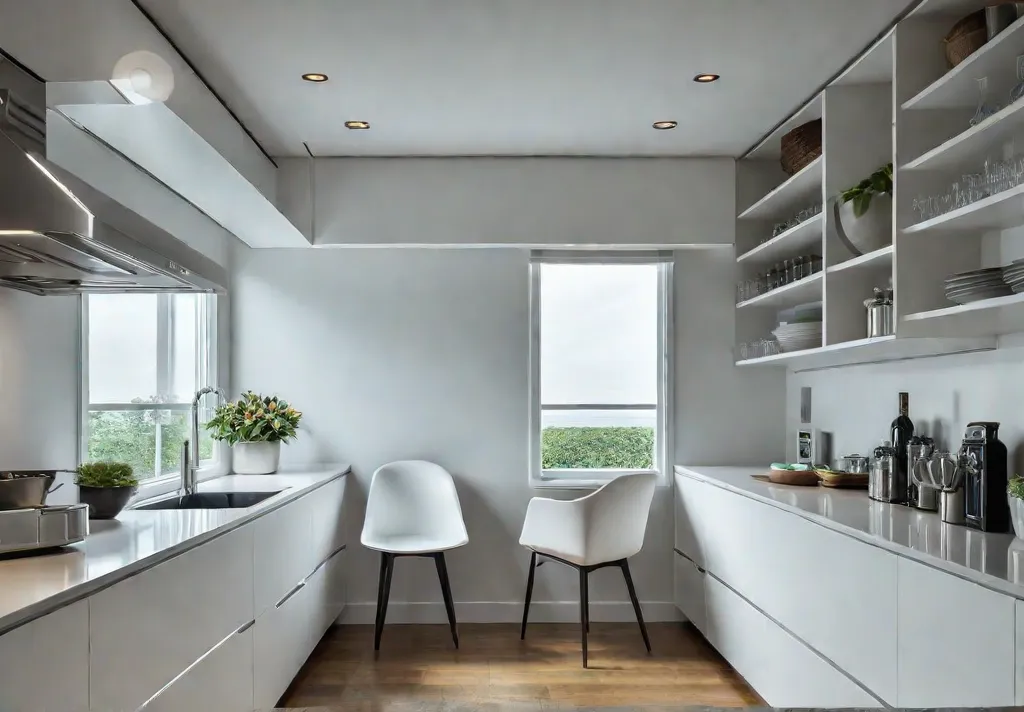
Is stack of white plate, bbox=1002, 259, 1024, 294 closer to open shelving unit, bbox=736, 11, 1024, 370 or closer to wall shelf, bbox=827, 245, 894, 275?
open shelving unit, bbox=736, 11, 1024, 370

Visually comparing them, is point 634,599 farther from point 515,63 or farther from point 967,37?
point 967,37

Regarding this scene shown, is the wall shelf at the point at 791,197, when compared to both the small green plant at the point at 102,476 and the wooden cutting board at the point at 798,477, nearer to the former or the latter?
the wooden cutting board at the point at 798,477

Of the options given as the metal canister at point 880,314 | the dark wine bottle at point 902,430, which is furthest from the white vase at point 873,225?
the dark wine bottle at point 902,430

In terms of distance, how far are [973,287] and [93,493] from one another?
8.54ft

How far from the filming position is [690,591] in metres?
4.31

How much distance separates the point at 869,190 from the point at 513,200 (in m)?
1.97

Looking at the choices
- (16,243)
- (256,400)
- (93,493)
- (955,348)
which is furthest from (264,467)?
(955,348)

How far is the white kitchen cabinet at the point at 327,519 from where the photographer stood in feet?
12.8

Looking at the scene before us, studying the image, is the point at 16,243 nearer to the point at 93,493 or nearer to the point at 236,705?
the point at 93,493

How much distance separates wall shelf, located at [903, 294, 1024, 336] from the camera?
7.15 feet

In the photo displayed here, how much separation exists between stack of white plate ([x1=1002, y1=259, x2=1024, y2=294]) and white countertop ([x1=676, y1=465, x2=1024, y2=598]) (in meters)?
0.67

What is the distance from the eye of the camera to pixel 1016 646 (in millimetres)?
1676

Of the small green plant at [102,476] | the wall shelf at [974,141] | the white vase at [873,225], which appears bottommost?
the small green plant at [102,476]

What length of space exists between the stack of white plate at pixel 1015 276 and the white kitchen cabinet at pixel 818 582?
0.77m
